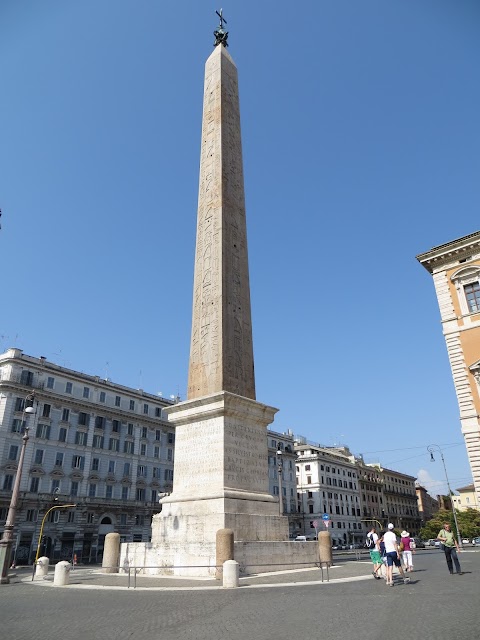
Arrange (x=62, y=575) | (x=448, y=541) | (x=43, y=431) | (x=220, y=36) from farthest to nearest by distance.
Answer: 1. (x=43, y=431)
2. (x=220, y=36)
3. (x=62, y=575)
4. (x=448, y=541)

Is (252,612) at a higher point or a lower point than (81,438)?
lower

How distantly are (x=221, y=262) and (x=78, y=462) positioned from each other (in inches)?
1385

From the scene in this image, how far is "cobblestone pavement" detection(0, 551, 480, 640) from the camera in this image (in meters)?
6.07

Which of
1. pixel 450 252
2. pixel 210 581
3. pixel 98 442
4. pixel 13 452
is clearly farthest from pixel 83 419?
pixel 210 581

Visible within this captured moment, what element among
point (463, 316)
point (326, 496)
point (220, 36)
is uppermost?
point (220, 36)

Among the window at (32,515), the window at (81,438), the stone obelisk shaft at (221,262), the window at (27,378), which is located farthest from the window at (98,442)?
the stone obelisk shaft at (221,262)

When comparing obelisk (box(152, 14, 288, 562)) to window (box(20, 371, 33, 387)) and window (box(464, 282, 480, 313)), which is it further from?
window (box(20, 371, 33, 387))

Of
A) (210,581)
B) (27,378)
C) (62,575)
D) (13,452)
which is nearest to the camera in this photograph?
(210,581)

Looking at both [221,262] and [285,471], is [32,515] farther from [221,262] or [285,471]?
[285,471]

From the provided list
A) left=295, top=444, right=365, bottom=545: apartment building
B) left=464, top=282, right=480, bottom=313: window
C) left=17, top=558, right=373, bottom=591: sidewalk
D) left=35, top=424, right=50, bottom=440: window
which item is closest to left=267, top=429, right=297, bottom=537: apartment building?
left=295, top=444, right=365, bottom=545: apartment building

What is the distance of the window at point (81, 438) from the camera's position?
4544 centimetres

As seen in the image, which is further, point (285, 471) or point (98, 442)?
point (285, 471)

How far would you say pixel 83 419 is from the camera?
46.4 m

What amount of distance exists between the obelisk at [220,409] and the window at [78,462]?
108 ft
